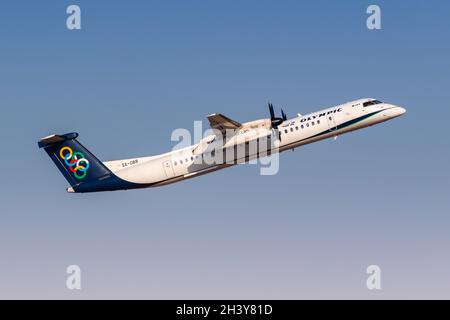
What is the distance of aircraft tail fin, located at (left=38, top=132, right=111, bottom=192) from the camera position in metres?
54.6

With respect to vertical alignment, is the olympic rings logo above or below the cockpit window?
below

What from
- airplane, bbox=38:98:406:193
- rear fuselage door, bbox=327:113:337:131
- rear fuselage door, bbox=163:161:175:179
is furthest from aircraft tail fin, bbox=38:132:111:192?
rear fuselage door, bbox=327:113:337:131

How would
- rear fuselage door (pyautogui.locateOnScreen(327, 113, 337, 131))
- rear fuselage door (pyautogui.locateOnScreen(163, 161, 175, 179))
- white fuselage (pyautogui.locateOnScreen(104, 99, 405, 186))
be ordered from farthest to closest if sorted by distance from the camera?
1. rear fuselage door (pyautogui.locateOnScreen(163, 161, 175, 179))
2. rear fuselage door (pyautogui.locateOnScreen(327, 113, 337, 131))
3. white fuselage (pyautogui.locateOnScreen(104, 99, 405, 186))

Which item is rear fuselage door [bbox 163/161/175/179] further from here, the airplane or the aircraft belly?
the aircraft belly

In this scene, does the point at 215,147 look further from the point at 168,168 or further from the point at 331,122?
the point at 331,122

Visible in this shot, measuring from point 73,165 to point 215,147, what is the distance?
11.4 m

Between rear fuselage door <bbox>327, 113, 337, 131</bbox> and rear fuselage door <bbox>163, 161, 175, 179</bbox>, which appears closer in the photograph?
rear fuselage door <bbox>327, 113, 337, 131</bbox>
